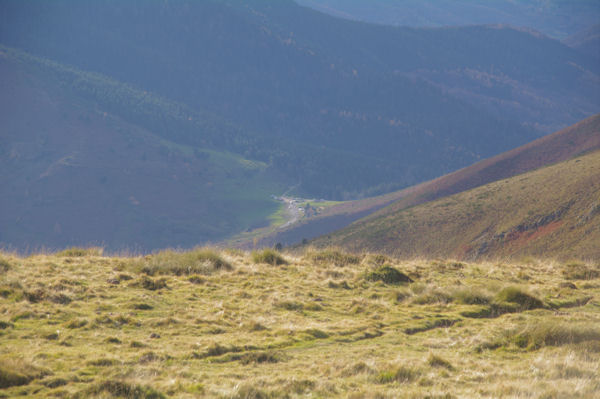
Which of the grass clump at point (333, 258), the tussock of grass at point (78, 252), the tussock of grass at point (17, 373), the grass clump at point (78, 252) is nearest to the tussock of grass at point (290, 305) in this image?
the tussock of grass at point (17, 373)

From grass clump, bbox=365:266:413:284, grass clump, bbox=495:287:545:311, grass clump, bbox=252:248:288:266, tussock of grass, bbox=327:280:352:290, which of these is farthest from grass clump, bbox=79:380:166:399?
A: grass clump, bbox=252:248:288:266

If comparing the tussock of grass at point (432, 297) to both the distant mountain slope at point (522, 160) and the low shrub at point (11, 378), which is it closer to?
the low shrub at point (11, 378)

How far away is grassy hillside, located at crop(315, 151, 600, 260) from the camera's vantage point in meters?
33.6

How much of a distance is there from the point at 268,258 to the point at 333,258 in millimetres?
2684

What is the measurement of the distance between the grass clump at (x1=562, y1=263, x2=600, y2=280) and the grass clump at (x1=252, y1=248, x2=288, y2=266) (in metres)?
10.3

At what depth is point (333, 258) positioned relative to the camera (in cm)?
1988

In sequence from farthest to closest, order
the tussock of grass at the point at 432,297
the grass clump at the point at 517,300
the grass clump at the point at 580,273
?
the grass clump at the point at 580,273, the tussock of grass at the point at 432,297, the grass clump at the point at 517,300

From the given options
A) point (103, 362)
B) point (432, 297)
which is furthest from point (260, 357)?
point (432, 297)

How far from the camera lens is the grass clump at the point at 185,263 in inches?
615

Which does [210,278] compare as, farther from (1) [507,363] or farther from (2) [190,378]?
(1) [507,363]

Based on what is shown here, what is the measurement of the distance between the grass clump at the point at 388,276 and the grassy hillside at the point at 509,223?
17.3 metres

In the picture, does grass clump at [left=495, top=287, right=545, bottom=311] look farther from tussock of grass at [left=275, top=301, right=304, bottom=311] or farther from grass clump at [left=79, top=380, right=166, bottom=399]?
grass clump at [left=79, top=380, right=166, bottom=399]

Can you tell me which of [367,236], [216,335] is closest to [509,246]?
[367,236]

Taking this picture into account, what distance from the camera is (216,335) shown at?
1016cm
